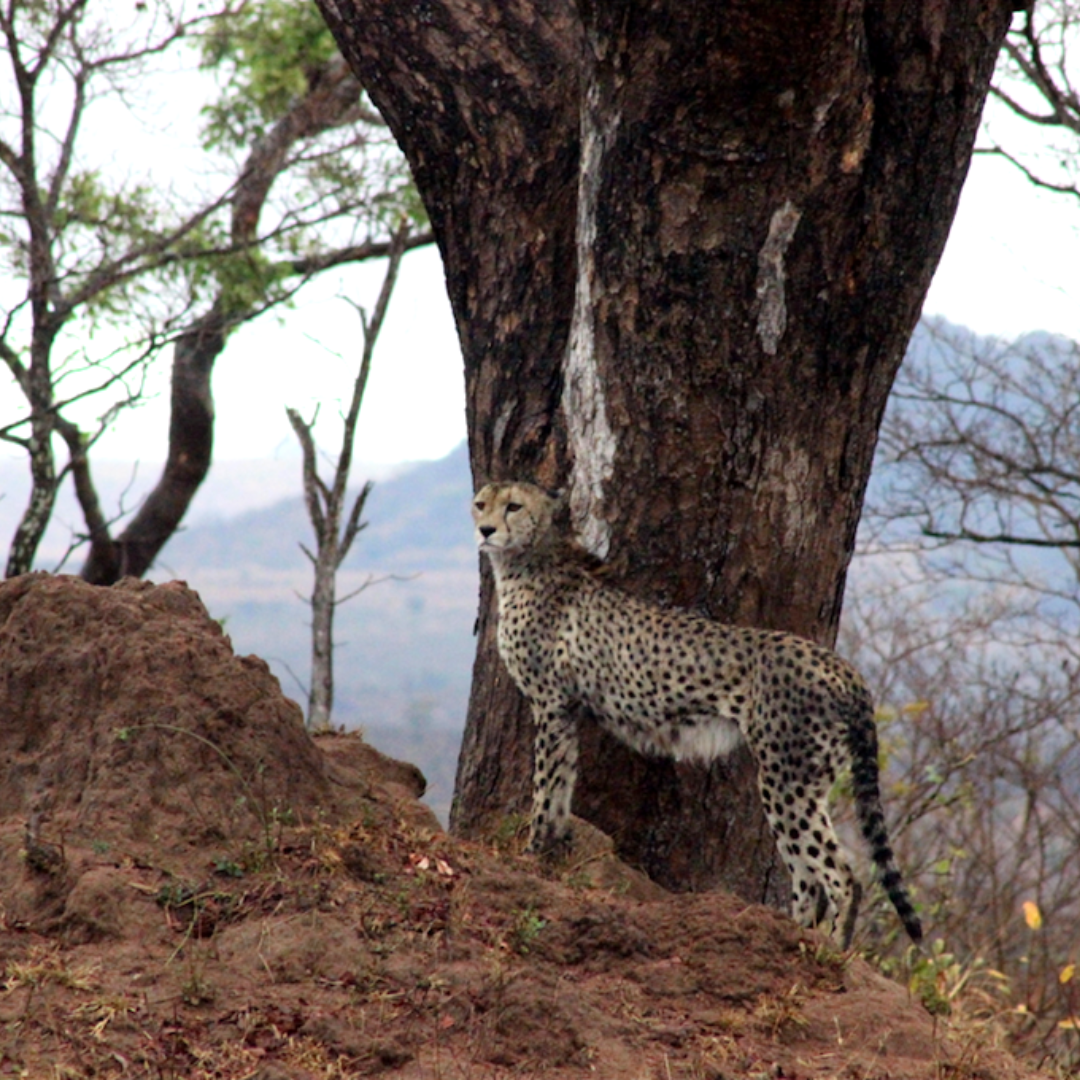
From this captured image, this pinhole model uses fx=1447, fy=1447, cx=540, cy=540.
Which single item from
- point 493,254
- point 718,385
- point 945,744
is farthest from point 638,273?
point 945,744

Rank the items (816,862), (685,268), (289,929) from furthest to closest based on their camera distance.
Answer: (685,268)
(816,862)
(289,929)

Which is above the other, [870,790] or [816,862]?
[870,790]

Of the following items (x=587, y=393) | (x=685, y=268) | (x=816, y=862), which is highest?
(x=685, y=268)

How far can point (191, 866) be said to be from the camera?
4.05 m

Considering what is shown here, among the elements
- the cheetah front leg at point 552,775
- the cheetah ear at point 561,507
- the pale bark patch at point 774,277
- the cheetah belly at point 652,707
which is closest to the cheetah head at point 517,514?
the cheetah ear at point 561,507

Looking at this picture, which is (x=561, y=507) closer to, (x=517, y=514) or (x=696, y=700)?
(x=517, y=514)

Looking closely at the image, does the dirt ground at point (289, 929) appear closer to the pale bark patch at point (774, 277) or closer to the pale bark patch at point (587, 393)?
the pale bark patch at point (587, 393)

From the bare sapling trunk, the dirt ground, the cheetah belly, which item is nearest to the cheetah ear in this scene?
the cheetah belly

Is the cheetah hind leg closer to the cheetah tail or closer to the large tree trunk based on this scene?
the cheetah tail

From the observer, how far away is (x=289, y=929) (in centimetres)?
382

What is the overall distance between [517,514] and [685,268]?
3.61 feet

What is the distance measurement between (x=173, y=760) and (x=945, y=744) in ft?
26.0

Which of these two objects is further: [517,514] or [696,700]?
[517,514]

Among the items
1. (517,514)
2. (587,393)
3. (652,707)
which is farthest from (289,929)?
(587,393)
